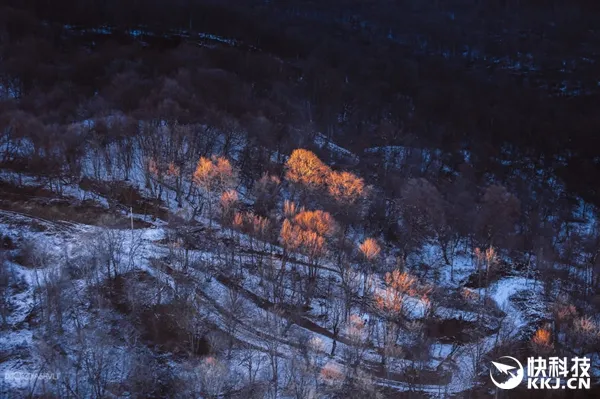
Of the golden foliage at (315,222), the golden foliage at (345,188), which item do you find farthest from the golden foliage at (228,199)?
the golden foliage at (345,188)

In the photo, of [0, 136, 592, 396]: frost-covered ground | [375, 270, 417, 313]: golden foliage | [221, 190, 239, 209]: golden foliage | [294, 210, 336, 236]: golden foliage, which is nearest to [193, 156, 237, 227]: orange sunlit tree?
[221, 190, 239, 209]: golden foliage

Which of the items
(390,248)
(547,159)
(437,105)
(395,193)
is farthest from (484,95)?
(390,248)

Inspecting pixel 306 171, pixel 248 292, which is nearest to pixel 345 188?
pixel 306 171

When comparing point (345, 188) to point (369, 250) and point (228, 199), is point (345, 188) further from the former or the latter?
point (228, 199)

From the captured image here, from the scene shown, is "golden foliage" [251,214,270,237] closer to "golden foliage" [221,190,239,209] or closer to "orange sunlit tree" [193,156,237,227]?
"golden foliage" [221,190,239,209]

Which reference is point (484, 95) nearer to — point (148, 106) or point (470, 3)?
point (148, 106)

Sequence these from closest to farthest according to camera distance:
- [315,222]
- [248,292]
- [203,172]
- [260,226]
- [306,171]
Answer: [248,292] < [315,222] < [260,226] < [203,172] < [306,171]
